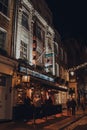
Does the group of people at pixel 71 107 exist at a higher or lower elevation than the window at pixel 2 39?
lower

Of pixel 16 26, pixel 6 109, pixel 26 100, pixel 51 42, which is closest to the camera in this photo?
pixel 6 109

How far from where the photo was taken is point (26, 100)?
663 inches

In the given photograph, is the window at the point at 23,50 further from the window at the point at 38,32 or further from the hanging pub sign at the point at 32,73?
the window at the point at 38,32

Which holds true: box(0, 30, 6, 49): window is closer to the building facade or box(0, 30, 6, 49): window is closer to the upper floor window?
the building facade

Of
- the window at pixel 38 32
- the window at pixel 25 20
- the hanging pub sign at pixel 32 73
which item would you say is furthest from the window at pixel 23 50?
the window at pixel 38 32

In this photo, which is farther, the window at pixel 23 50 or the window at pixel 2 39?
the window at pixel 23 50

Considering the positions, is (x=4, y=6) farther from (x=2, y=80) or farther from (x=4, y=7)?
(x=2, y=80)

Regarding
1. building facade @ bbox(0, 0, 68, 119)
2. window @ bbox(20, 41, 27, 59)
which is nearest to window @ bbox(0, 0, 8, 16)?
building facade @ bbox(0, 0, 68, 119)

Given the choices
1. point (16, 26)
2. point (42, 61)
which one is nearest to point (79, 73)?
point (42, 61)

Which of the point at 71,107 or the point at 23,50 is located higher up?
the point at 23,50

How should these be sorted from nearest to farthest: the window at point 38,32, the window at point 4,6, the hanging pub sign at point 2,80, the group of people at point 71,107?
the hanging pub sign at point 2,80, the window at point 4,6, the group of people at point 71,107, the window at point 38,32

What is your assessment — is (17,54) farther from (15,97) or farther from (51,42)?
(51,42)

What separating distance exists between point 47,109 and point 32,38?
A: 698cm

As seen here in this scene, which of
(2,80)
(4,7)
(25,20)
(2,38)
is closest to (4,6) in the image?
(4,7)
